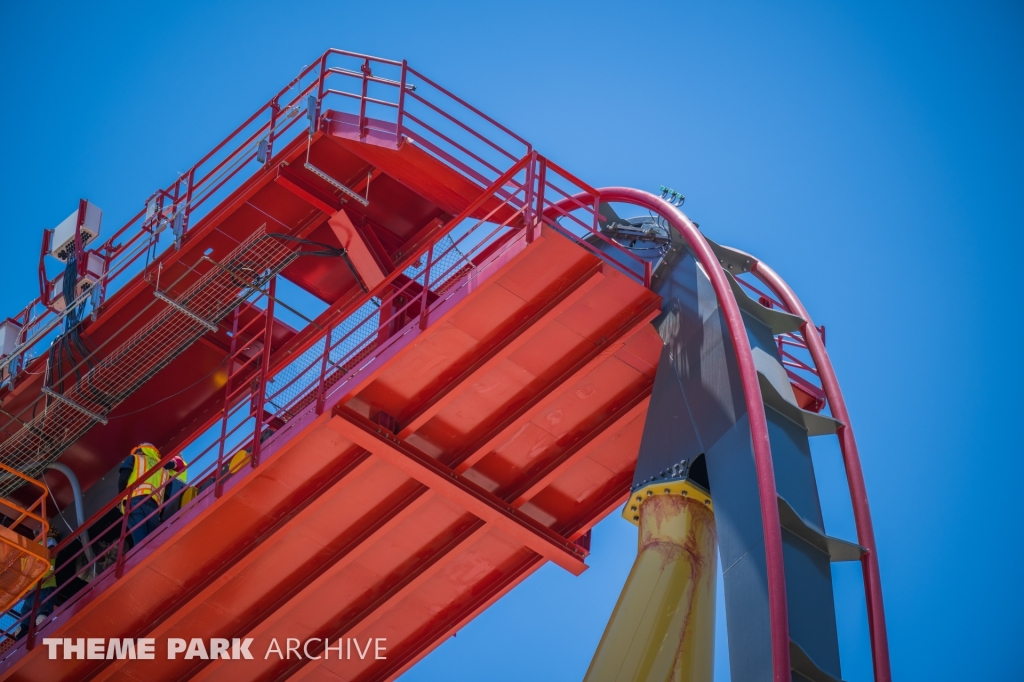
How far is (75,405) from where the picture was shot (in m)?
17.5

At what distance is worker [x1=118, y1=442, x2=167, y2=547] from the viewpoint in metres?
16.6

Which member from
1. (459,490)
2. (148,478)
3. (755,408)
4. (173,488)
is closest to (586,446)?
(459,490)

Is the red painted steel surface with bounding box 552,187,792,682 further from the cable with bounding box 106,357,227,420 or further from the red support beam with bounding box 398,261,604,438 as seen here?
the cable with bounding box 106,357,227,420

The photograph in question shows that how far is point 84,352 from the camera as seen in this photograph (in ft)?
57.0

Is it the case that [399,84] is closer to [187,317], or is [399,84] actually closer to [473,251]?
[473,251]

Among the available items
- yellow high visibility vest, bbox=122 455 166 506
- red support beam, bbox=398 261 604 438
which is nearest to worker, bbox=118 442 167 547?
yellow high visibility vest, bbox=122 455 166 506

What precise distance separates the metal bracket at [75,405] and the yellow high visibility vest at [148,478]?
898mm

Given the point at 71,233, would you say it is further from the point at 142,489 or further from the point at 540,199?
the point at 540,199

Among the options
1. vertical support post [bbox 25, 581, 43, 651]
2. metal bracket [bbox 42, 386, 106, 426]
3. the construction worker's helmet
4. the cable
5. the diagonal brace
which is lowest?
vertical support post [bbox 25, 581, 43, 651]

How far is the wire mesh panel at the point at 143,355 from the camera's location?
16750 millimetres

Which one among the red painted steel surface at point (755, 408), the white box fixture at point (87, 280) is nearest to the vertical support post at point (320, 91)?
the red painted steel surface at point (755, 408)

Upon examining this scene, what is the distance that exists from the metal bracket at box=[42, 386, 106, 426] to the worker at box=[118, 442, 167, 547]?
0.69 m

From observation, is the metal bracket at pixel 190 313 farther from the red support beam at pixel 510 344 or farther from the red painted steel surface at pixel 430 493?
the red support beam at pixel 510 344

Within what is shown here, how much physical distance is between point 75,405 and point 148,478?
1.60 metres
